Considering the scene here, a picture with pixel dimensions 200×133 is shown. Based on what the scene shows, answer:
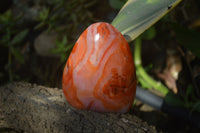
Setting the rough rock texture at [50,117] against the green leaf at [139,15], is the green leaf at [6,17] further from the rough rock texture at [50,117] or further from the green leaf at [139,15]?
the green leaf at [139,15]

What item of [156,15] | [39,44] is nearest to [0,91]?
[156,15]

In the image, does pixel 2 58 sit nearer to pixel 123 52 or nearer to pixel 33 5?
pixel 33 5

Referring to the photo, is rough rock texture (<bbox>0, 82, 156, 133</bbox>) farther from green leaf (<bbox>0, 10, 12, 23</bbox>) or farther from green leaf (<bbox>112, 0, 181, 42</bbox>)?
green leaf (<bbox>0, 10, 12, 23</bbox>)

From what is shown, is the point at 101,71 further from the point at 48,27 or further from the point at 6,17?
the point at 48,27

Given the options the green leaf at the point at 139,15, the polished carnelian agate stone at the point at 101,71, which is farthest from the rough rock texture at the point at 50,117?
the green leaf at the point at 139,15

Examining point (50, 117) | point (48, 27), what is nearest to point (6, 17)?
point (48, 27)
